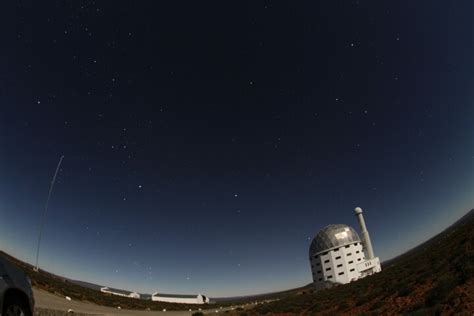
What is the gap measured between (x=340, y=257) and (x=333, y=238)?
15.5 feet

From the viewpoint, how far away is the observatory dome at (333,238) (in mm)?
68188

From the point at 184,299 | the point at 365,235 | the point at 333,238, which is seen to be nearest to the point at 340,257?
the point at 333,238

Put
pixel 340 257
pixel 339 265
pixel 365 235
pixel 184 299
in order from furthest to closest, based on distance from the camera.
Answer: pixel 184 299 < pixel 365 235 < pixel 340 257 < pixel 339 265

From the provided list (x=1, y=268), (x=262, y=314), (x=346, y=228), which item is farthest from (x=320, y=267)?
(x=1, y=268)

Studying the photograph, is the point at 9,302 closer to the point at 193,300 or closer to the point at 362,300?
the point at 362,300

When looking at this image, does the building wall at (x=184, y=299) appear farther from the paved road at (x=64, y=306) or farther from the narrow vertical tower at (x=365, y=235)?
the paved road at (x=64, y=306)

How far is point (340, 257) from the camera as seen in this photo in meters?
66.2

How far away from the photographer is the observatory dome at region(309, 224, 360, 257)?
6819 centimetres

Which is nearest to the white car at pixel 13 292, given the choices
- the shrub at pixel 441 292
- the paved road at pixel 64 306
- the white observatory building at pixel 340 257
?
the shrub at pixel 441 292

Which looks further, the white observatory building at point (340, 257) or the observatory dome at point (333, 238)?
the observatory dome at point (333, 238)

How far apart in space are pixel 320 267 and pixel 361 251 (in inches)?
431

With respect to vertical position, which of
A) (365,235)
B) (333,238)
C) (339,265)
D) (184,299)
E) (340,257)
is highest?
(365,235)

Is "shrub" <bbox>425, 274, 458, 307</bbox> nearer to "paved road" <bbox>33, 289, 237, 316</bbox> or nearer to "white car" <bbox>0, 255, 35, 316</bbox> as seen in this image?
"white car" <bbox>0, 255, 35, 316</bbox>

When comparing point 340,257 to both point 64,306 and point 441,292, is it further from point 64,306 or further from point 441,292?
point 441,292
